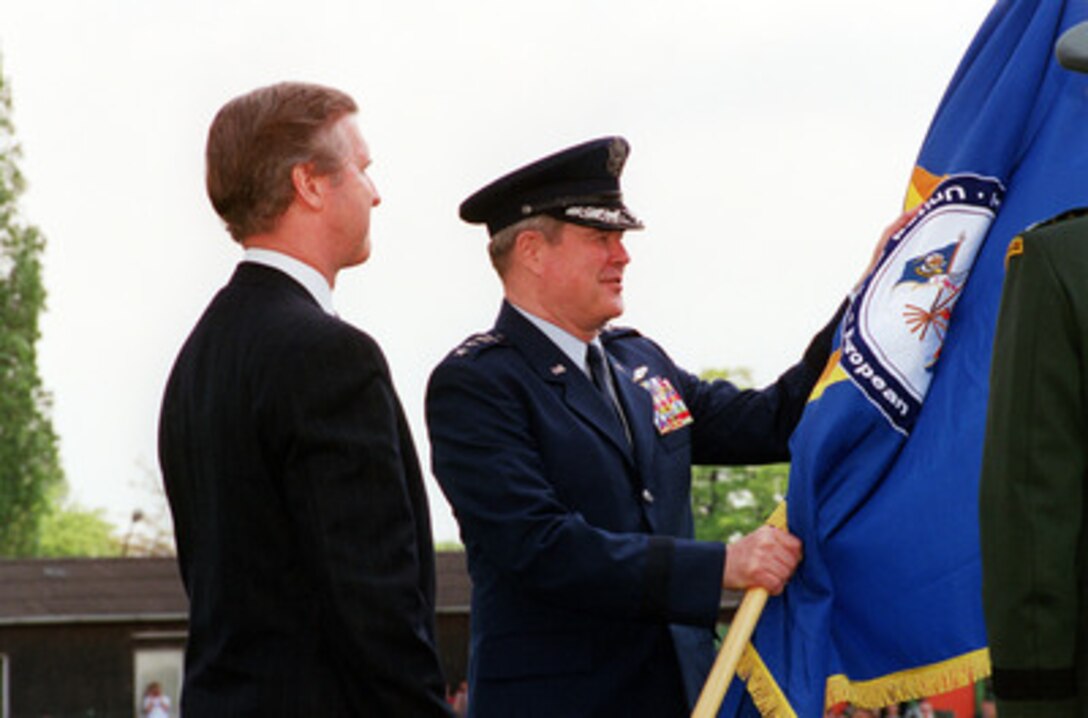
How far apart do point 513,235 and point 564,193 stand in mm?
175

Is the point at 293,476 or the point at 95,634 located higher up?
the point at 293,476

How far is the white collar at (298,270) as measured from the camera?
385 cm

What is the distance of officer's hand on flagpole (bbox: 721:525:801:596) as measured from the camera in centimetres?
492

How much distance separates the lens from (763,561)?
4922 millimetres

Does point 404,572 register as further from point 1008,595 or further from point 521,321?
point 521,321

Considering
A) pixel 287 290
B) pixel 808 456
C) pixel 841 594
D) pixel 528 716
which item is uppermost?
pixel 287 290

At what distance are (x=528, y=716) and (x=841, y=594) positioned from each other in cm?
82

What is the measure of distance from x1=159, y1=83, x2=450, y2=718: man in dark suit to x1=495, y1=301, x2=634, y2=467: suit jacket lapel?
1.48 m

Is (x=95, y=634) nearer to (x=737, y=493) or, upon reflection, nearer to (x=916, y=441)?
(x=737, y=493)

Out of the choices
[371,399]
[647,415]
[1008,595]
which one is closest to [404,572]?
[371,399]

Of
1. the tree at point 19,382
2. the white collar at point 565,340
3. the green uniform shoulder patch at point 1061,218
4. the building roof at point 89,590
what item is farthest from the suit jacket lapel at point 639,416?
the tree at point 19,382

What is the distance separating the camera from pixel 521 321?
5395 mm

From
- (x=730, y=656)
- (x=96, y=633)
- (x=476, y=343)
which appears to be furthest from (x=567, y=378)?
(x=96, y=633)

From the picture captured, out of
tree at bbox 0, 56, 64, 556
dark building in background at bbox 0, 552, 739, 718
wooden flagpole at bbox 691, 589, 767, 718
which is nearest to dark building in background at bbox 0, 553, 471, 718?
dark building in background at bbox 0, 552, 739, 718
